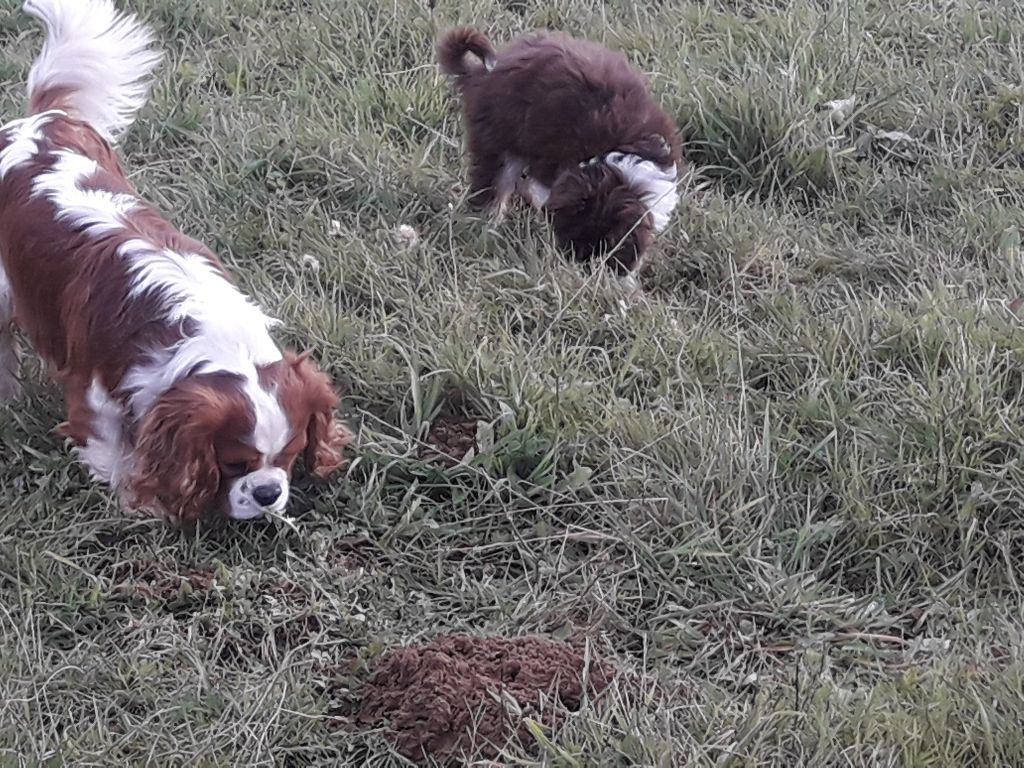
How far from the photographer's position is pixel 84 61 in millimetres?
3686

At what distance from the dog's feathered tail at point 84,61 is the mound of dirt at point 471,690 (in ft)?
6.71

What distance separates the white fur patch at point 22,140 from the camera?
338cm

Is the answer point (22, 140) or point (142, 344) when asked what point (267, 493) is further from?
point (22, 140)

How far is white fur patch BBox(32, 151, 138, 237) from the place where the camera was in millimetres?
3250

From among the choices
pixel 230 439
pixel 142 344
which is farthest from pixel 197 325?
pixel 230 439

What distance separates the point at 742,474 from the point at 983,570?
613 mm

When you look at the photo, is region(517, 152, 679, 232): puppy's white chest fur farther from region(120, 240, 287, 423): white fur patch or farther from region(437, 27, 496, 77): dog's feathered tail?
region(120, 240, 287, 423): white fur patch

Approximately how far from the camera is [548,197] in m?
4.31

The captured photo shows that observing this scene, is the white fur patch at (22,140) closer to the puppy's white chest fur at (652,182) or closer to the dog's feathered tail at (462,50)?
the dog's feathered tail at (462,50)

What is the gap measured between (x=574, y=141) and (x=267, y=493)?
75.7 inches

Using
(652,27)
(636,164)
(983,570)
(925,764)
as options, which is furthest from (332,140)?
(925,764)

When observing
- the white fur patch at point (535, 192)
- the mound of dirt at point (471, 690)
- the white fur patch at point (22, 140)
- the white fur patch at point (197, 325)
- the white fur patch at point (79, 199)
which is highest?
the white fur patch at point (22, 140)

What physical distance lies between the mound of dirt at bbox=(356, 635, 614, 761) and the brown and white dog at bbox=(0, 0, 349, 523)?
600mm

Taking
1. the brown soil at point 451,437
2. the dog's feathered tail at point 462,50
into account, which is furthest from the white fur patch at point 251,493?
the dog's feathered tail at point 462,50
